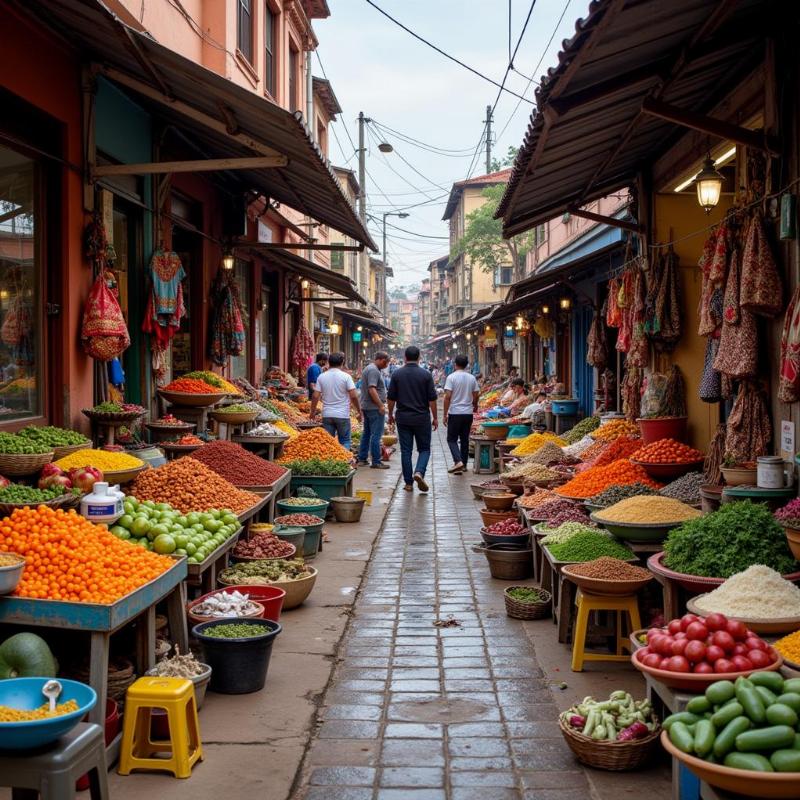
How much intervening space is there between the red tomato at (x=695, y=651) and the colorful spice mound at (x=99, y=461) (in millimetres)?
4708

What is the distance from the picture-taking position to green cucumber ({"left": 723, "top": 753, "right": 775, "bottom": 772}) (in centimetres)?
314

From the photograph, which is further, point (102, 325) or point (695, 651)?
point (102, 325)

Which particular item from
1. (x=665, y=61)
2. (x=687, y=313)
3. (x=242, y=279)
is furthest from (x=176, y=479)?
(x=242, y=279)

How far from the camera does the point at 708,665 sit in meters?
3.94

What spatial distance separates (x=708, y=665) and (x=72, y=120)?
24.6 feet

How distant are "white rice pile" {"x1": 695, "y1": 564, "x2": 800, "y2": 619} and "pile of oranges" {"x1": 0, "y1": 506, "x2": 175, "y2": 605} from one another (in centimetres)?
310

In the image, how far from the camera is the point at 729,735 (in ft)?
10.8

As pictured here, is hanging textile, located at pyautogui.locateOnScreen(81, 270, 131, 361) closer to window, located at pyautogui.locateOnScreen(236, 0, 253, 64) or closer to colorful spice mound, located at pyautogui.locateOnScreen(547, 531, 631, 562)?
colorful spice mound, located at pyautogui.locateOnScreen(547, 531, 631, 562)

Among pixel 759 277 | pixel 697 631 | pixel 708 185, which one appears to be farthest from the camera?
pixel 708 185

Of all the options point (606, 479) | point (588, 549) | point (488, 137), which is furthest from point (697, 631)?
point (488, 137)

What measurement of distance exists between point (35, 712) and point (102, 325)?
18.3ft

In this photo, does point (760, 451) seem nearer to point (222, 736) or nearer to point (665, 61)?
point (665, 61)

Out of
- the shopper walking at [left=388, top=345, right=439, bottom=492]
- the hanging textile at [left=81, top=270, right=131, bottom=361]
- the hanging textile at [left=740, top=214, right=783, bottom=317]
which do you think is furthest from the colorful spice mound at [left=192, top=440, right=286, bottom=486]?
the hanging textile at [left=740, top=214, right=783, bottom=317]

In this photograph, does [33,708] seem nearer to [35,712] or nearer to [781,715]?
[35,712]
